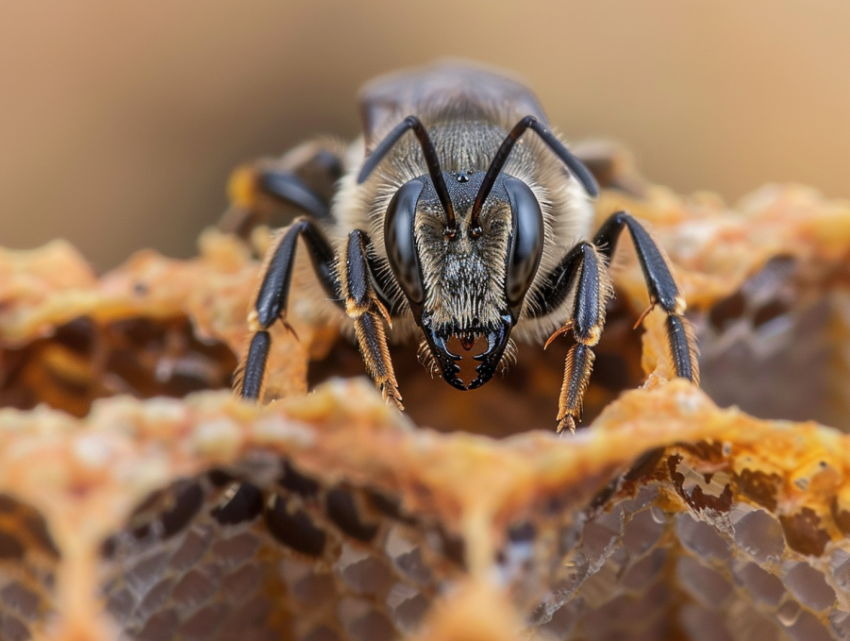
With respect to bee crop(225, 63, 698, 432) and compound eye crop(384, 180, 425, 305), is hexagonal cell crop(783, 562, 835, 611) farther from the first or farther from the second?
compound eye crop(384, 180, 425, 305)

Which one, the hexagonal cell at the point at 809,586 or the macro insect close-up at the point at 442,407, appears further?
the hexagonal cell at the point at 809,586

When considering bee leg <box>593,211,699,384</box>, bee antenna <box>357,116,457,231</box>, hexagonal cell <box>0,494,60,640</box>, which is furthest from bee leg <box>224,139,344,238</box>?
hexagonal cell <box>0,494,60,640</box>

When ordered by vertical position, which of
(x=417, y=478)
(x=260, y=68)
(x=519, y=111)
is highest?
(x=260, y=68)

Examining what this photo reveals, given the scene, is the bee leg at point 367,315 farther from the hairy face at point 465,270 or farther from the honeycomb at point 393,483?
the honeycomb at point 393,483

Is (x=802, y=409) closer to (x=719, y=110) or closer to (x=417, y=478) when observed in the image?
(x=417, y=478)

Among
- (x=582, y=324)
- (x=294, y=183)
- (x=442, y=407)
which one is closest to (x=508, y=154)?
(x=582, y=324)

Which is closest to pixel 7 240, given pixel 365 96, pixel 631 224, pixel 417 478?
pixel 365 96

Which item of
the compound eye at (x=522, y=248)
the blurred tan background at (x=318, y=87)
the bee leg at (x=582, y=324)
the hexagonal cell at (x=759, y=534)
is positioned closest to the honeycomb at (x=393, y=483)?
the hexagonal cell at (x=759, y=534)
